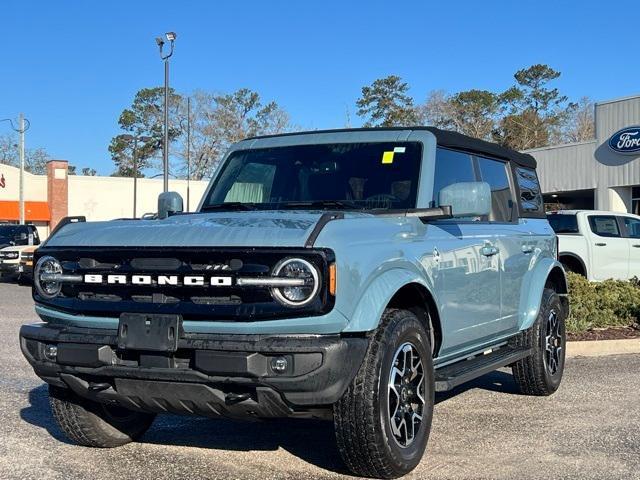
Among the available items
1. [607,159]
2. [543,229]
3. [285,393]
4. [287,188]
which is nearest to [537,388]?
[543,229]

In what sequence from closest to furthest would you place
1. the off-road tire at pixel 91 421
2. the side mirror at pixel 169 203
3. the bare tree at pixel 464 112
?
the off-road tire at pixel 91 421
the side mirror at pixel 169 203
the bare tree at pixel 464 112

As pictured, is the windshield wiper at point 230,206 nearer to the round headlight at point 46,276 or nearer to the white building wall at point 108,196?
the round headlight at point 46,276

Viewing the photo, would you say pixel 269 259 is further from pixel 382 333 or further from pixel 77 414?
pixel 77 414

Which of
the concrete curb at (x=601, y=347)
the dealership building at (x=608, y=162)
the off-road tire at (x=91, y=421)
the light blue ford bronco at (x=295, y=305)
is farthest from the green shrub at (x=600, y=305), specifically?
the dealership building at (x=608, y=162)

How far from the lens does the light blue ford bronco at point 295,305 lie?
3754mm

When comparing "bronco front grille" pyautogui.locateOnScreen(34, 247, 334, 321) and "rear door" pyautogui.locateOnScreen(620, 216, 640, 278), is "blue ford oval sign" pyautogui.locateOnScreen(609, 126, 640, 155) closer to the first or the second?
"rear door" pyautogui.locateOnScreen(620, 216, 640, 278)

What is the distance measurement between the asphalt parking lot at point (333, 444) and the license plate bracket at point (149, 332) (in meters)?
0.92

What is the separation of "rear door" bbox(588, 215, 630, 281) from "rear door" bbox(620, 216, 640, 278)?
9cm

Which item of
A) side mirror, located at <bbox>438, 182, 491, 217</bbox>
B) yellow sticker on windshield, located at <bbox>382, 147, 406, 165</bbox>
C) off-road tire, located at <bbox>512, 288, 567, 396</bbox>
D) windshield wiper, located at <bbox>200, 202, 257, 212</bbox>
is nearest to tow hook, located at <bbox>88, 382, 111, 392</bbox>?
windshield wiper, located at <bbox>200, 202, 257, 212</bbox>

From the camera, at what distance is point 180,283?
3936mm

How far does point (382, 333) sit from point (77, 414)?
6.61 ft

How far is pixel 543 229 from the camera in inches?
279

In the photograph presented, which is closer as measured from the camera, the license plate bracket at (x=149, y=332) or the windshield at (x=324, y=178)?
the license plate bracket at (x=149, y=332)

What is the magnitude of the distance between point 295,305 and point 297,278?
129 mm
